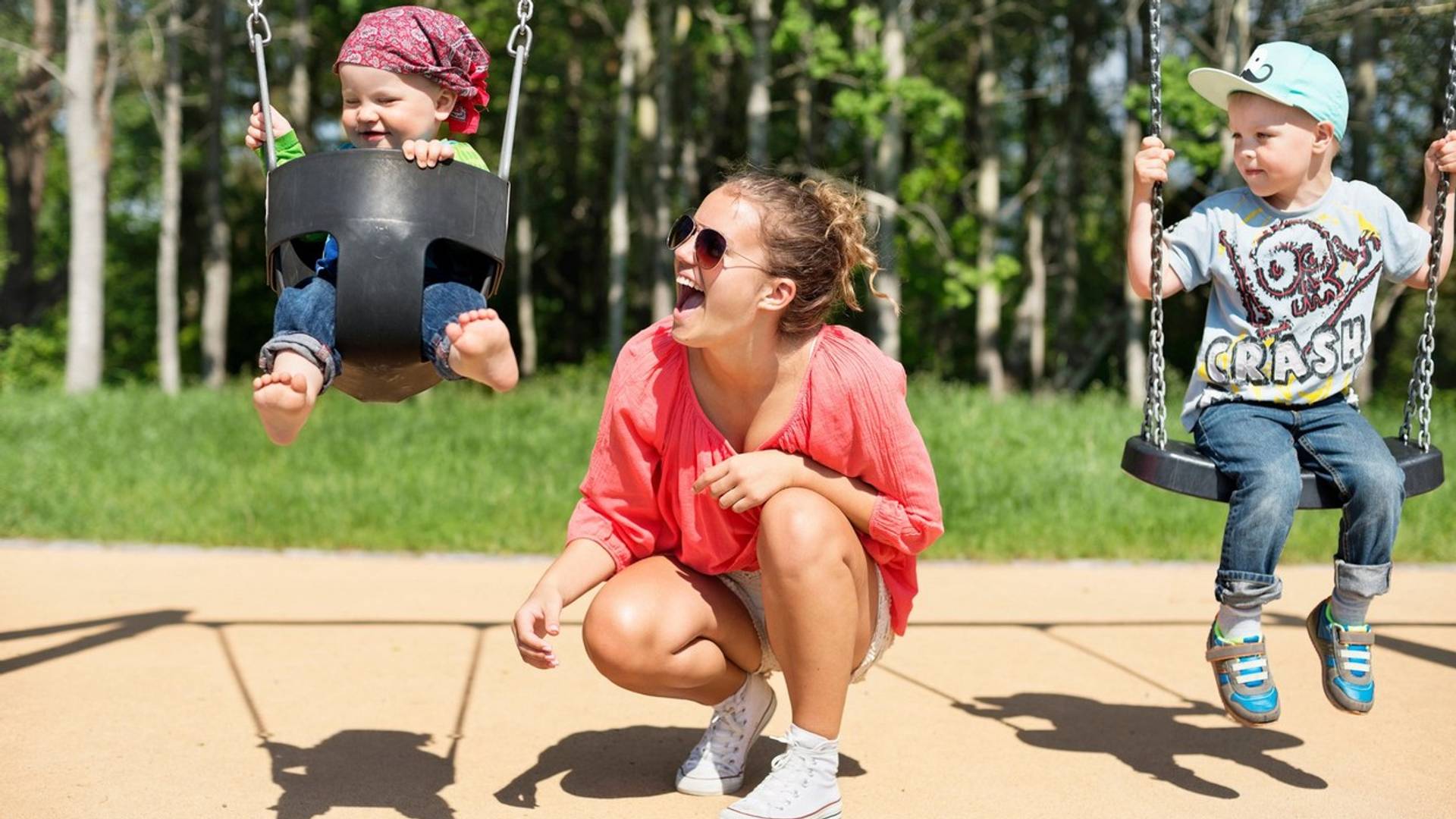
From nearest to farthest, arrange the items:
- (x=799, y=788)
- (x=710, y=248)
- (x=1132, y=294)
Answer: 1. (x=710, y=248)
2. (x=799, y=788)
3. (x=1132, y=294)

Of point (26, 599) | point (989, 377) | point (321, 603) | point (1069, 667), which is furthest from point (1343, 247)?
point (989, 377)

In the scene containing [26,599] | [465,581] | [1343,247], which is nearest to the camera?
[1343,247]

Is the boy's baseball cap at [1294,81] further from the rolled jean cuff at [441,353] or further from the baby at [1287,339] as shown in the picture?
the rolled jean cuff at [441,353]

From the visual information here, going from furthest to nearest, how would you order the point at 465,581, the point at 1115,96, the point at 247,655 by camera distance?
the point at 1115,96 → the point at 465,581 → the point at 247,655

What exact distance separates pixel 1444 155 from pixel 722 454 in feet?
6.43

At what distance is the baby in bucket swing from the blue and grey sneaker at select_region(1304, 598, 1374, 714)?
2.08 metres

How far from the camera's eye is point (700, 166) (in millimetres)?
30844

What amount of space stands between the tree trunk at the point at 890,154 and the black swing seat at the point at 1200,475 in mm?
13247

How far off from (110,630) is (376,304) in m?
3.19

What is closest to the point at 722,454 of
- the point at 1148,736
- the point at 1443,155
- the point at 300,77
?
the point at 1148,736

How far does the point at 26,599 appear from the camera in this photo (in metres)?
6.07

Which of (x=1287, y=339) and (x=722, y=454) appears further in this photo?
(x=1287, y=339)

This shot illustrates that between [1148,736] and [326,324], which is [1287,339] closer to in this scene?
[1148,736]

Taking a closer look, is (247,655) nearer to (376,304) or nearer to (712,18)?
(376,304)
